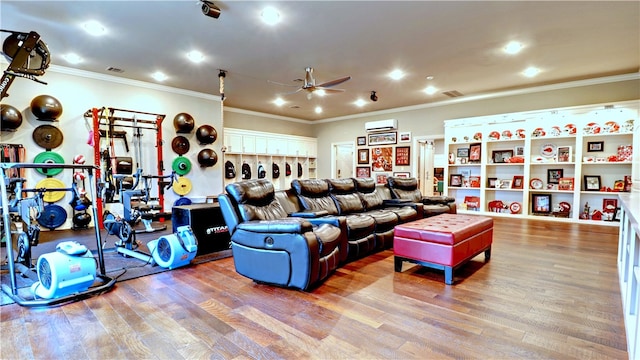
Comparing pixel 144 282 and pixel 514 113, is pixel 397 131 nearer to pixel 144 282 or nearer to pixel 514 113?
pixel 514 113

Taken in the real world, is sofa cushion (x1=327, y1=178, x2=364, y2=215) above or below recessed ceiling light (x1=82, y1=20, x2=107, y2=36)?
below

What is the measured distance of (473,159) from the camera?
7.59 meters

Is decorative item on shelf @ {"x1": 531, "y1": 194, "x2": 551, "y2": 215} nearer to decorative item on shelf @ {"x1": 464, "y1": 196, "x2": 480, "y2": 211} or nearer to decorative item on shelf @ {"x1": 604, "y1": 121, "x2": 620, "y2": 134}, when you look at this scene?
decorative item on shelf @ {"x1": 464, "y1": 196, "x2": 480, "y2": 211}

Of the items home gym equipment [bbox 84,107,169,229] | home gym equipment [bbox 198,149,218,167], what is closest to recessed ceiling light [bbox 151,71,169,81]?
home gym equipment [bbox 84,107,169,229]

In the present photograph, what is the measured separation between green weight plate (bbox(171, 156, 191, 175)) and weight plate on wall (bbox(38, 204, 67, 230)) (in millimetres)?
2066

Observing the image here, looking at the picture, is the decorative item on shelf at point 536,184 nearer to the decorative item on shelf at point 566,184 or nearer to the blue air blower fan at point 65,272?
the decorative item on shelf at point 566,184

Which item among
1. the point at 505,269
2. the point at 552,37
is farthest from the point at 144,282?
the point at 552,37

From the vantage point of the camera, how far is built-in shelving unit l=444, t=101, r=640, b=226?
6043 millimetres

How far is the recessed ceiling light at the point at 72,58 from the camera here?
4.95 meters

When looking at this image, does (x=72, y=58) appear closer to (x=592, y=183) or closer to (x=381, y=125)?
(x=381, y=125)

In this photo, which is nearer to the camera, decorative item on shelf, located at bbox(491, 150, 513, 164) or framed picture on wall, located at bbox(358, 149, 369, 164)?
decorative item on shelf, located at bbox(491, 150, 513, 164)

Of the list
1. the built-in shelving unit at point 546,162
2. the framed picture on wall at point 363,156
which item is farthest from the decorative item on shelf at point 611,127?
the framed picture on wall at point 363,156

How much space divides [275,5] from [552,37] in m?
3.76

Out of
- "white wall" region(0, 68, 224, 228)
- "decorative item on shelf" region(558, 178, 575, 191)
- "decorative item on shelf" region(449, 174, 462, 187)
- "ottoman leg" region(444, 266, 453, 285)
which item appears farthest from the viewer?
"decorative item on shelf" region(449, 174, 462, 187)
